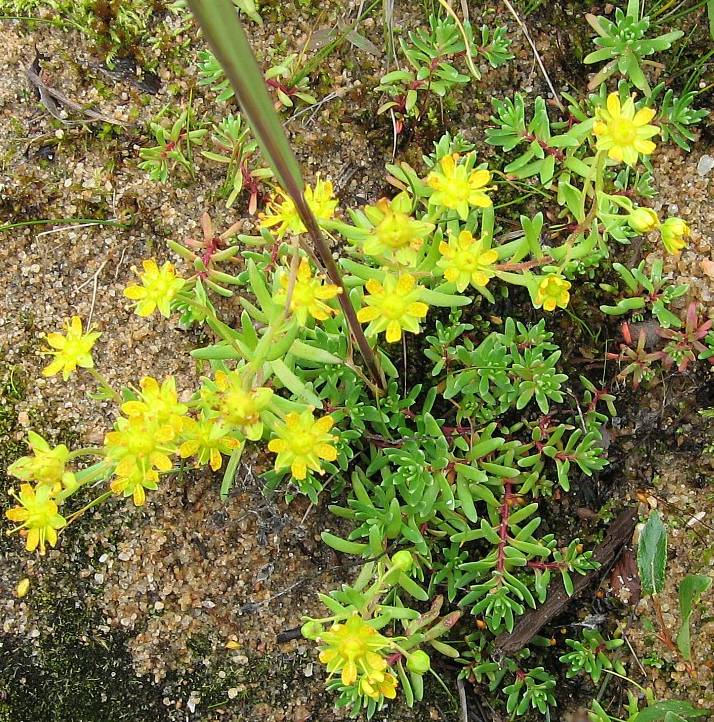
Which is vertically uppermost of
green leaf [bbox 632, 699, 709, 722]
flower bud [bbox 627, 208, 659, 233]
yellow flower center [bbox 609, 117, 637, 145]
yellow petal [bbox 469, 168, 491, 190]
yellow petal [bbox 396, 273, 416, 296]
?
yellow petal [bbox 469, 168, 491, 190]

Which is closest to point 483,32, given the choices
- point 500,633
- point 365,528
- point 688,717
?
point 365,528

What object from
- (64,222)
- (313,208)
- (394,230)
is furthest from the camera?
(64,222)

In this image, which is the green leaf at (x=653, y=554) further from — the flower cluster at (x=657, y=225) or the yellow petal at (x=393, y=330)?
the yellow petal at (x=393, y=330)

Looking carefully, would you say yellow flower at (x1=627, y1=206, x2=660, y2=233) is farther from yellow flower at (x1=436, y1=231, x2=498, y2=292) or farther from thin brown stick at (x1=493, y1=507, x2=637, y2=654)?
thin brown stick at (x1=493, y1=507, x2=637, y2=654)

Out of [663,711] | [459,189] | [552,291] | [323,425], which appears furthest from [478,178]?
[663,711]

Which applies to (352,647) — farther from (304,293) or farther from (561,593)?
(561,593)

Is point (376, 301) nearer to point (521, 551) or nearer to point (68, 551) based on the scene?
point (521, 551)

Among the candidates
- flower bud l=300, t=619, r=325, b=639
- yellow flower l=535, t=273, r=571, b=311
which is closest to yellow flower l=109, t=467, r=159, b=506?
flower bud l=300, t=619, r=325, b=639
